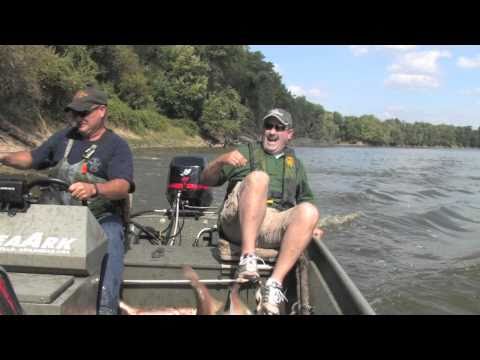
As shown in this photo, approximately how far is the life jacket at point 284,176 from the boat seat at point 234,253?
442 millimetres

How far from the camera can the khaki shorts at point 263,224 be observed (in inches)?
138

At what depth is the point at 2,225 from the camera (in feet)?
8.58

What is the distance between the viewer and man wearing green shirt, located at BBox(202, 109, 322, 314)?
3184mm

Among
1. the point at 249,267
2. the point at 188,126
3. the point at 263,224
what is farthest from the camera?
the point at 188,126

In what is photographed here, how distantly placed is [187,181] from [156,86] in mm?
48702

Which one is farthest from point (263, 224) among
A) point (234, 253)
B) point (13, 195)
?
point (13, 195)

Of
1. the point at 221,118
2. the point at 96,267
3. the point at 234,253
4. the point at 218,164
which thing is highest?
the point at 221,118

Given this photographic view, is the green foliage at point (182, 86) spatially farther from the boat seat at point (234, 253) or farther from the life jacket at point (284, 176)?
the boat seat at point (234, 253)

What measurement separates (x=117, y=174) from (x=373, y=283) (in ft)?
13.8

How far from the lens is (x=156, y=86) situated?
5253cm

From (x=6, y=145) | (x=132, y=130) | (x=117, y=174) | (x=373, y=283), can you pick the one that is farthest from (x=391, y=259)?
(x=132, y=130)

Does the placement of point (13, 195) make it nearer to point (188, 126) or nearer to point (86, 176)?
point (86, 176)

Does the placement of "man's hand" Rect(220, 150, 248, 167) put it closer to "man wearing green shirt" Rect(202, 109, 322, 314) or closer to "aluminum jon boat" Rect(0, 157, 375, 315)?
"man wearing green shirt" Rect(202, 109, 322, 314)

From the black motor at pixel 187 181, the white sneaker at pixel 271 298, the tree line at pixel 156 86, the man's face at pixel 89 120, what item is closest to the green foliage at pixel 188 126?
the tree line at pixel 156 86
